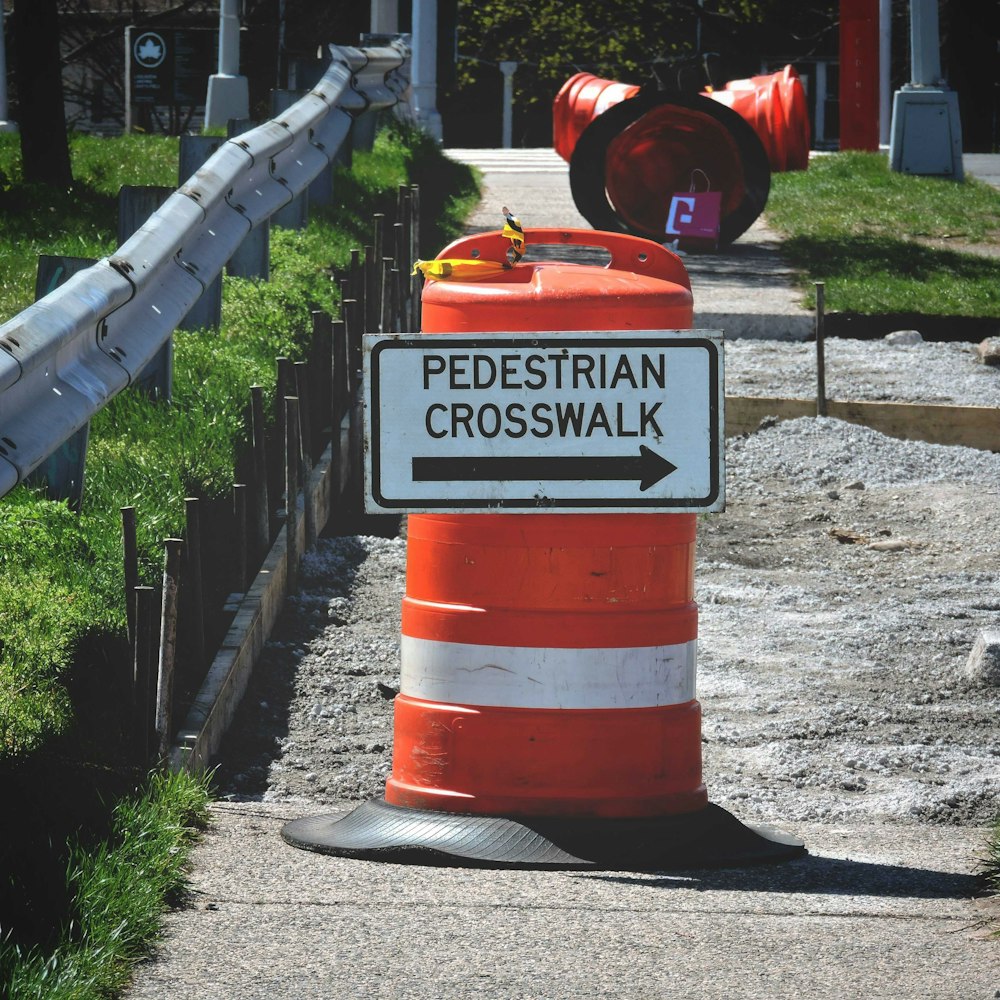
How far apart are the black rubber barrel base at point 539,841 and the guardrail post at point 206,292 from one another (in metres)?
4.68

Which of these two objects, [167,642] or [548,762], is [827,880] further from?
[167,642]

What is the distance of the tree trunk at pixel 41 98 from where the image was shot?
1608cm

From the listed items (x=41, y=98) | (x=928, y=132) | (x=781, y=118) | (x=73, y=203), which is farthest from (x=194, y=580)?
(x=928, y=132)

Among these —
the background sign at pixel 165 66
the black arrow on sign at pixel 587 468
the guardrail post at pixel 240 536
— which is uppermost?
the background sign at pixel 165 66

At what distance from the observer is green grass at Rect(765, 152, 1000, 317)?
48.8ft

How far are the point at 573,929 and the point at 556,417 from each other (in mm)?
1284

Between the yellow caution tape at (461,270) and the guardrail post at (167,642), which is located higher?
the yellow caution tape at (461,270)

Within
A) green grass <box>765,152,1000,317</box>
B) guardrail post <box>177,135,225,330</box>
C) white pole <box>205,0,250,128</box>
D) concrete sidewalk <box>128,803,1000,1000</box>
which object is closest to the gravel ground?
concrete sidewalk <box>128,803,1000,1000</box>

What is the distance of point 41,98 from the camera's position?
16297mm

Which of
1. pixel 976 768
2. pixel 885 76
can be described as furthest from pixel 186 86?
pixel 976 768

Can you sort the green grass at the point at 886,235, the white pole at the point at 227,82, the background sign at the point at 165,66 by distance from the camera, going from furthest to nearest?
the background sign at the point at 165,66 → the white pole at the point at 227,82 → the green grass at the point at 886,235

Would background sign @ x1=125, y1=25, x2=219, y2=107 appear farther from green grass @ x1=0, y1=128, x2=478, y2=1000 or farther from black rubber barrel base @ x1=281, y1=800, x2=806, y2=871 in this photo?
black rubber barrel base @ x1=281, y1=800, x2=806, y2=871

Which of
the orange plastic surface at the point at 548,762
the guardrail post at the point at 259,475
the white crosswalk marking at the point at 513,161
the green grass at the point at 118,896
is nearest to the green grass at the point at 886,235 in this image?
the white crosswalk marking at the point at 513,161

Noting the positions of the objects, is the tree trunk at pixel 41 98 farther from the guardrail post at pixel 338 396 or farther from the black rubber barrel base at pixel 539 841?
the black rubber barrel base at pixel 539 841
